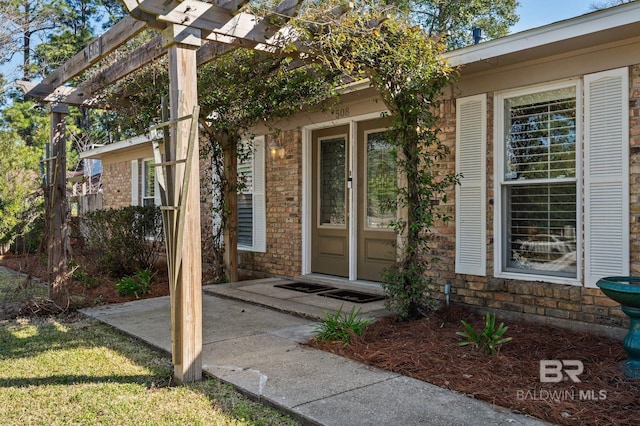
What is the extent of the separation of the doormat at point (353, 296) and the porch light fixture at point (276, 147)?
2463 millimetres

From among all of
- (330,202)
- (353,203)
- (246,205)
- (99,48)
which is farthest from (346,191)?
(99,48)

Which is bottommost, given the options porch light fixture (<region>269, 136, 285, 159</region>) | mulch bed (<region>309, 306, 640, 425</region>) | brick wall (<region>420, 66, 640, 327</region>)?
mulch bed (<region>309, 306, 640, 425</region>)

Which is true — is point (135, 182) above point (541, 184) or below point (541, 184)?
above

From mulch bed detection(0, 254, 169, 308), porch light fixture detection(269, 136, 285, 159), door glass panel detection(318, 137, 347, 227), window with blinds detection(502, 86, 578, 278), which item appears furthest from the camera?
porch light fixture detection(269, 136, 285, 159)

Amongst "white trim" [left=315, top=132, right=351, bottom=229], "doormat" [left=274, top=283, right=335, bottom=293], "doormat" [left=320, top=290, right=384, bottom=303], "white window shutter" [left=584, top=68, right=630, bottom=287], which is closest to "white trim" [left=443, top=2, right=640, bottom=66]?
"white window shutter" [left=584, top=68, right=630, bottom=287]

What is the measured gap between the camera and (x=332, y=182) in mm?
7238

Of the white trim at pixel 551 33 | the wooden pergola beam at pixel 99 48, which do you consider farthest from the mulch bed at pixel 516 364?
the wooden pergola beam at pixel 99 48

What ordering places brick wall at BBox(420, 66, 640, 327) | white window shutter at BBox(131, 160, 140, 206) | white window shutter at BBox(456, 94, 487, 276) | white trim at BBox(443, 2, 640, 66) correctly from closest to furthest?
white trim at BBox(443, 2, 640, 66) → brick wall at BBox(420, 66, 640, 327) → white window shutter at BBox(456, 94, 487, 276) → white window shutter at BBox(131, 160, 140, 206)

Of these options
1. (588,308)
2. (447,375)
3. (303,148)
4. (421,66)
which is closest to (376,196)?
(303,148)

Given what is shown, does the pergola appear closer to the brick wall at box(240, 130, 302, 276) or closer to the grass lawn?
the grass lawn

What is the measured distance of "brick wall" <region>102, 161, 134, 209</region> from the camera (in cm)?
1203

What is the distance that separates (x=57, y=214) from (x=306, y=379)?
4.07m

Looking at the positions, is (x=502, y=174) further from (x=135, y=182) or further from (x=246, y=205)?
(x=135, y=182)

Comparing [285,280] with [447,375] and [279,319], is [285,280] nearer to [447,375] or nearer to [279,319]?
[279,319]
